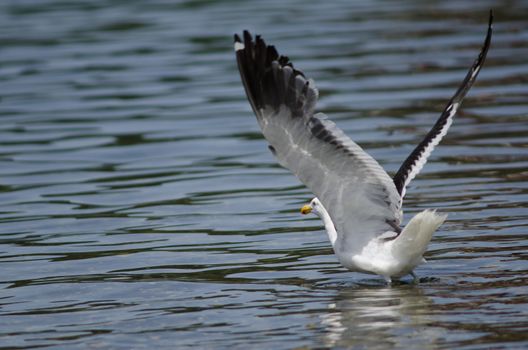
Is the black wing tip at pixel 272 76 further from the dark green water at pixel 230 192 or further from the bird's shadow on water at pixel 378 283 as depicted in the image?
the bird's shadow on water at pixel 378 283

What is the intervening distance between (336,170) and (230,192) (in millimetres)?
4949

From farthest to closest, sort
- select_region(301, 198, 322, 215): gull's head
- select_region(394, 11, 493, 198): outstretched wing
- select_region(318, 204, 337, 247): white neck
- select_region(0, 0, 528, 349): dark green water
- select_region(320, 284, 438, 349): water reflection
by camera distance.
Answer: select_region(301, 198, 322, 215): gull's head
select_region(318, 204, 337, 247): white neck
select_region(394, 11, 493, 198): outstretched wing
select_region(0, 0, 528, 349): dark green water
select_region(320, 284, 438, 349): water reflection

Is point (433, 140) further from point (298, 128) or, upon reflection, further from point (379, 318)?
point (379, 318)

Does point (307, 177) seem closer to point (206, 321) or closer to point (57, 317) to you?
point (206, 321)

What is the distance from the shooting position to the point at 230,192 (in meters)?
14.3

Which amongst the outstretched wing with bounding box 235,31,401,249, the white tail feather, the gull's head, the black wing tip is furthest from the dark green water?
the black wing tip

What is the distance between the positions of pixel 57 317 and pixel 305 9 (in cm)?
2370

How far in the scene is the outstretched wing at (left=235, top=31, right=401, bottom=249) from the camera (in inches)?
362

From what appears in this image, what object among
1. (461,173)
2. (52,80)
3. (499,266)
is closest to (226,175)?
(461,173)

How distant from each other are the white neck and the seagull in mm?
288

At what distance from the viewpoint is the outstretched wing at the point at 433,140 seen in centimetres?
1018

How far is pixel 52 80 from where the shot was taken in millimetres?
23453

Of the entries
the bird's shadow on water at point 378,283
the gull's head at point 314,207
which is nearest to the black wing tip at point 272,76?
the bird's shadow on water at point 378,283

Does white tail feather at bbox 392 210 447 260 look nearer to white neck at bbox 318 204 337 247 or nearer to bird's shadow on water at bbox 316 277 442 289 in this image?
bird's shadow on water at bbox 316 277 442 289
